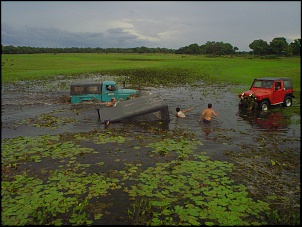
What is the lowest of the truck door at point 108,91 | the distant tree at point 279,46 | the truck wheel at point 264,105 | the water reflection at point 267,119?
the water reflection at point 267,119

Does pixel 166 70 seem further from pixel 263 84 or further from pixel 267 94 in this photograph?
pixel 267 94

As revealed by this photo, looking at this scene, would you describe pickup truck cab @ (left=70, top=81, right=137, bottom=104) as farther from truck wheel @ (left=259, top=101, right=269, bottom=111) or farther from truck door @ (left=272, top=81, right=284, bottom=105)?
truck door @ (left=272, top=81, right=284, bottom=105)

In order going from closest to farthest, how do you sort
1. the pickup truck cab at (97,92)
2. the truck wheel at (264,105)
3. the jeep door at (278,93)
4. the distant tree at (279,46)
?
the truck wheel at (264,105), the jeep door at (278,93), the pickup truck cab at (97,92), the distant tree at (279,46)

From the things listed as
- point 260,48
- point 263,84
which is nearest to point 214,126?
point 263,84

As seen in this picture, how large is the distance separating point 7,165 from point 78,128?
18.2 feet

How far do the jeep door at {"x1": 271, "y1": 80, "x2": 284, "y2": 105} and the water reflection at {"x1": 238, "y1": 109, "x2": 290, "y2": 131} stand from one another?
87 centimetres

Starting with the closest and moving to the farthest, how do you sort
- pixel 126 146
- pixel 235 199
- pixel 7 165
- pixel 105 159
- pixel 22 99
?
pixel 235 199 → pixel 7 165 → pixel 105 159 → pixel 126 146 → pixel 22 99

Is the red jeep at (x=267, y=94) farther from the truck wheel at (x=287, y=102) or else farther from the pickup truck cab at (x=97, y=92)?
the pickup truck cab at (x=97, y=92)

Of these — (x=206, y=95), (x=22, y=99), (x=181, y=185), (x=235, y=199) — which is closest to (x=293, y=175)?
(x=235, y=199)

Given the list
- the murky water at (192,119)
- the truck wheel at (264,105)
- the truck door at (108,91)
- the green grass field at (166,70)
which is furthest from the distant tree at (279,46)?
the truck door at (108,91)

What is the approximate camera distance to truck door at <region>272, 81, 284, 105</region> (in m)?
19.0

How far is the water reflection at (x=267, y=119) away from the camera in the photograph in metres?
15.3

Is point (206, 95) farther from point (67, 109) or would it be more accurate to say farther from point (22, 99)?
point (22, 99)

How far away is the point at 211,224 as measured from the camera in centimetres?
625
